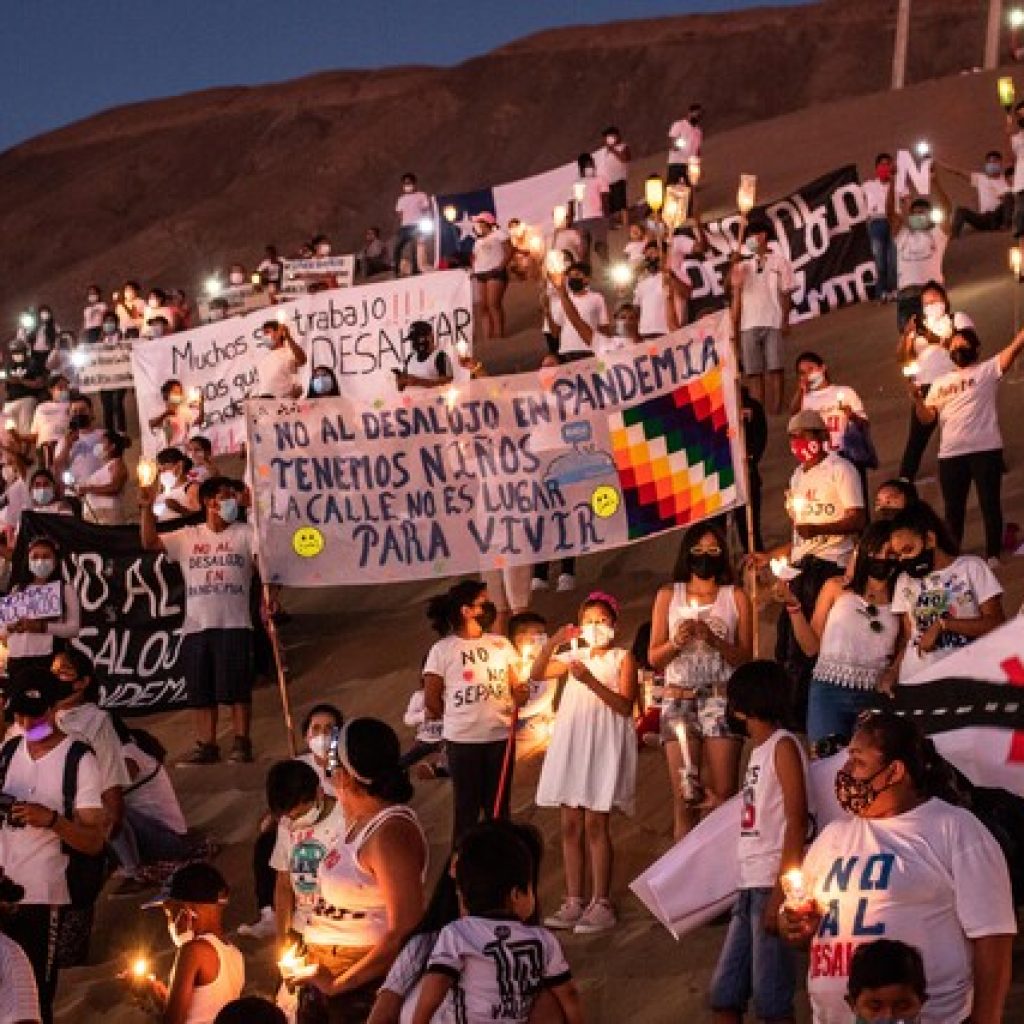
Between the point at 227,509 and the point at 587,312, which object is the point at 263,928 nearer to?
the point at 227,509

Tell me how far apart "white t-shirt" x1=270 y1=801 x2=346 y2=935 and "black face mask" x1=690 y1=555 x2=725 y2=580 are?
2.43 meters

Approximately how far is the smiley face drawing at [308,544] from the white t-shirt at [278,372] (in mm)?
7170

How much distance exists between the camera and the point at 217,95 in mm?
83312

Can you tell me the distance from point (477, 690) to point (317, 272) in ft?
64.9

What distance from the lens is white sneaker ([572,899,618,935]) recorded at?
11.1m

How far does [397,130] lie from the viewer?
7281 centimetres

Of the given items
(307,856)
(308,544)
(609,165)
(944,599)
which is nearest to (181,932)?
(307,856)

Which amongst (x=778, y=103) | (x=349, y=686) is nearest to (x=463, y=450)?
(x=349, y=686)

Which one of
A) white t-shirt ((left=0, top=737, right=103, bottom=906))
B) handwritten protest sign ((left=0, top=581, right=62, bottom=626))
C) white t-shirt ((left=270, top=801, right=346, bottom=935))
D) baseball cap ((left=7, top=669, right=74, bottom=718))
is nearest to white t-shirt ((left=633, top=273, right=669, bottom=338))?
handwritten protest sign ((left=0, top=581, right=62, bottom=626))

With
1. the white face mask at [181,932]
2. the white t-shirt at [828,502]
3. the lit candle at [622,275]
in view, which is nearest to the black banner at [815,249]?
the lit candle at [622,275]

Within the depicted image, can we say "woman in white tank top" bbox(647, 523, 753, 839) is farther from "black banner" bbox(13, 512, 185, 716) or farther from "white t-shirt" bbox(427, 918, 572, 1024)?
"black banner" bbox(13, 512, 185, 716)

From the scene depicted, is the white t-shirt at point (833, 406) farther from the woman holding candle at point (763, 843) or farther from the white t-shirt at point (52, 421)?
the white t-shirt at point (52, 421)

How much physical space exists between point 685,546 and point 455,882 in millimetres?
4539

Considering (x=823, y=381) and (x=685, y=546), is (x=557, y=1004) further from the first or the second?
(x=823, y=381)
